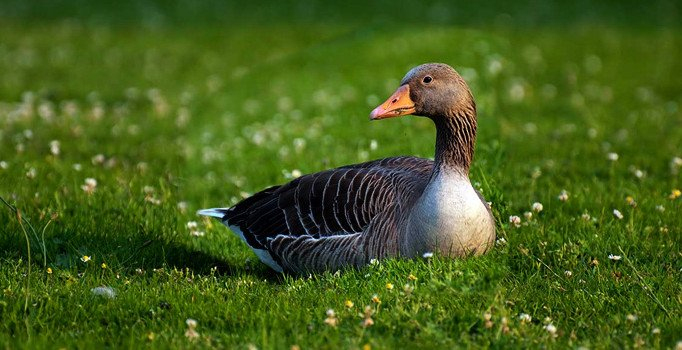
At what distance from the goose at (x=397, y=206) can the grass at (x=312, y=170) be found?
24cm

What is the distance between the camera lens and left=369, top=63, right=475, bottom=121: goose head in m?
6.59

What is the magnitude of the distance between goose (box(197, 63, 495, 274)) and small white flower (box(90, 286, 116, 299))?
1623mm

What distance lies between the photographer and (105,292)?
19.4ft

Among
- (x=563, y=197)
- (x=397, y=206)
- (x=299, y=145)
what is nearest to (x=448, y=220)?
(x=397, y=206)

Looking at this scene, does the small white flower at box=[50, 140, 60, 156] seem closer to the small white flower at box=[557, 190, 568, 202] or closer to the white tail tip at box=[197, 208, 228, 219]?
the white tail tip at box=[197, 208, 228, 219]

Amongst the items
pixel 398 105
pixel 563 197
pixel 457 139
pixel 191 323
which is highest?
pixel 398 105

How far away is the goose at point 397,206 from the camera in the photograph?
6.29 metres

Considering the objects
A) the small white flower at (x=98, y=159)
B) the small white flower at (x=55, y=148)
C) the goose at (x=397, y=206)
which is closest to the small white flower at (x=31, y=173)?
the small white flower at (x=55, y=148)

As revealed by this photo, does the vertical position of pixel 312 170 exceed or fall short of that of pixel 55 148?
it falls short

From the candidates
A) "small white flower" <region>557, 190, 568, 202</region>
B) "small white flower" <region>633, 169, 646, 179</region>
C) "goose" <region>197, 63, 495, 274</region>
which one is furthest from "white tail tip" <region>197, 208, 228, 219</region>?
"small white flower" <region>633, 169, 646, 179</region>

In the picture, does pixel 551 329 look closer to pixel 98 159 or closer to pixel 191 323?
pixel 191 323

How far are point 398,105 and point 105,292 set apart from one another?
8.07ft

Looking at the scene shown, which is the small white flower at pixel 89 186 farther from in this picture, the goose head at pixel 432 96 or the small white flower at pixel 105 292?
the goose head at pixel 432 96

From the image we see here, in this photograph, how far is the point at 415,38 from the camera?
2069 cm
